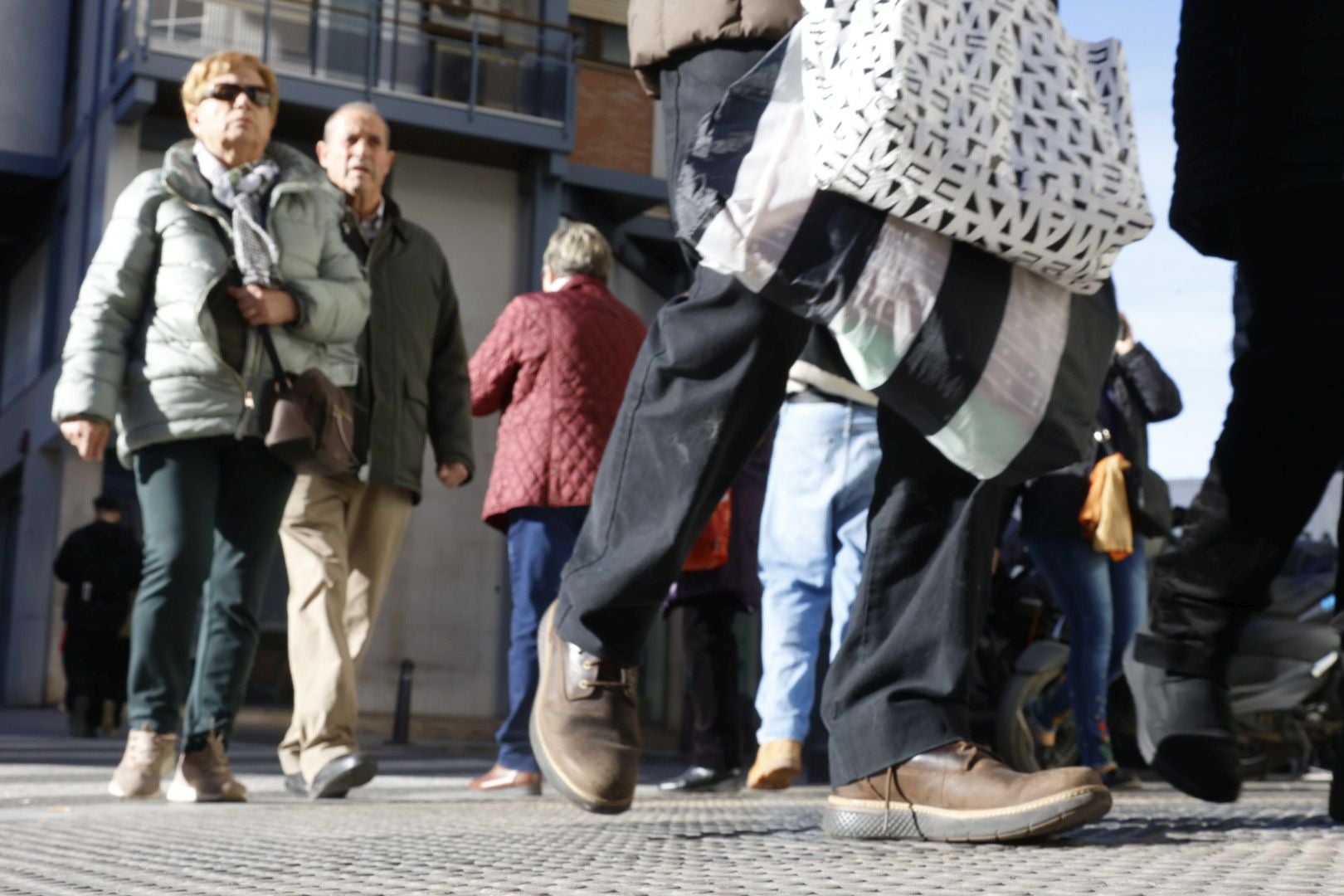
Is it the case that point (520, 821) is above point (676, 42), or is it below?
below

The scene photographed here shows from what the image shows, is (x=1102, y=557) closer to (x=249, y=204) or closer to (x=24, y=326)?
(x=249, y=204)

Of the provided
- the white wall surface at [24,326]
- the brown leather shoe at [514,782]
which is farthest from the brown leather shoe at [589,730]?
the white wall surface at [24,326]

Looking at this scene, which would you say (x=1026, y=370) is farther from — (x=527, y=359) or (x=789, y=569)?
(x=527, y=359)

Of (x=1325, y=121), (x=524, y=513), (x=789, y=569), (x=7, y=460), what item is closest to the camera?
(x=1325, y=121)

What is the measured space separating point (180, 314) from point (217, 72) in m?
0.78

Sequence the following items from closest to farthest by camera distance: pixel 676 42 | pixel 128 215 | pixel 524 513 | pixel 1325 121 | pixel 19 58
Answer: pixel 676 42 < pixel 1325 121 < pixel 128 215 < pixel 524 513 < pixel 19 58

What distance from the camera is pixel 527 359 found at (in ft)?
20.9

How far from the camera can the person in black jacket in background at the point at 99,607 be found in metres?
13.7

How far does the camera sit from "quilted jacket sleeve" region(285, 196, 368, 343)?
5457mm

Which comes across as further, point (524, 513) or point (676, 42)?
point (524, 513)

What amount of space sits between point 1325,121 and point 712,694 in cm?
377

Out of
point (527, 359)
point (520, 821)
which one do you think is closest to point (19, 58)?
point (527, 359)

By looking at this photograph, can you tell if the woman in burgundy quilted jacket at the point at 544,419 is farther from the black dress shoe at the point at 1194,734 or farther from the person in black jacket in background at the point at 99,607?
the person in black jacket in background at the point at 99,607

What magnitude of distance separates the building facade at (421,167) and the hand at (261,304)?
1319cm
